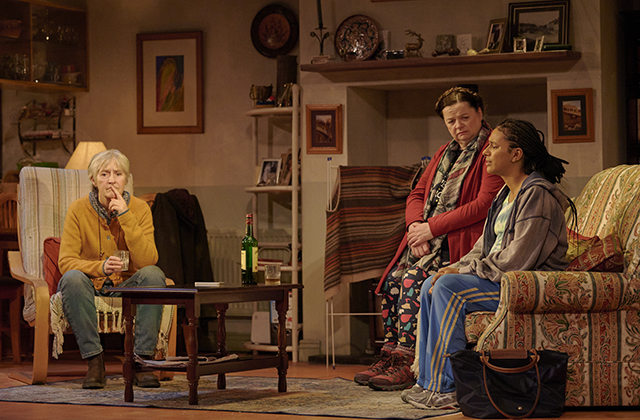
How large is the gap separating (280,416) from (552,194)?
Answer: 140 centimetres

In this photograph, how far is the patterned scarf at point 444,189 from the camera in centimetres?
409

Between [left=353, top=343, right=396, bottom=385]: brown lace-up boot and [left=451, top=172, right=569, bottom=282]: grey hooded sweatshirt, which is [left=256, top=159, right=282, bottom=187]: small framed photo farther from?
[left=451, top=172, right=569, bottom=282]: grey hooded sweatshirt

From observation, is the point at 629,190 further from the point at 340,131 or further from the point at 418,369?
the point at 340,131

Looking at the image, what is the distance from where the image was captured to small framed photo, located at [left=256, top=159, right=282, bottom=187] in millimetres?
5629

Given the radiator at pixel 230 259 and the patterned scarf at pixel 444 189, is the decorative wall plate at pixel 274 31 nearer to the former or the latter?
the radiator at pixel 230 259

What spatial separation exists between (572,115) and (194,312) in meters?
2.56

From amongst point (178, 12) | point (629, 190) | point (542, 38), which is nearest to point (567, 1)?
point (542, 38)

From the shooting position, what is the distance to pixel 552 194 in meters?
3.41

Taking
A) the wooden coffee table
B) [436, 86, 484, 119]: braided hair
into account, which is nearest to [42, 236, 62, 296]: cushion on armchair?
the wooden coffee table

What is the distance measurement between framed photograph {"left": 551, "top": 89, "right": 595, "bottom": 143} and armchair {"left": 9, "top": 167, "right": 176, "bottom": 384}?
2.36 m

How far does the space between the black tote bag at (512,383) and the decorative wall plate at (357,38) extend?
2.44 m

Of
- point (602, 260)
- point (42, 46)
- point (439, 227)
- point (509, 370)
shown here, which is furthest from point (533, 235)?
point (42, 46)

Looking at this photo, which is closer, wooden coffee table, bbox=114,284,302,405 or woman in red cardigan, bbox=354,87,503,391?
wooden coffee table, bbox=114,284,302,405

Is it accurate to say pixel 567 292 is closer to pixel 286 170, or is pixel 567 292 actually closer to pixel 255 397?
pixel 255 397
